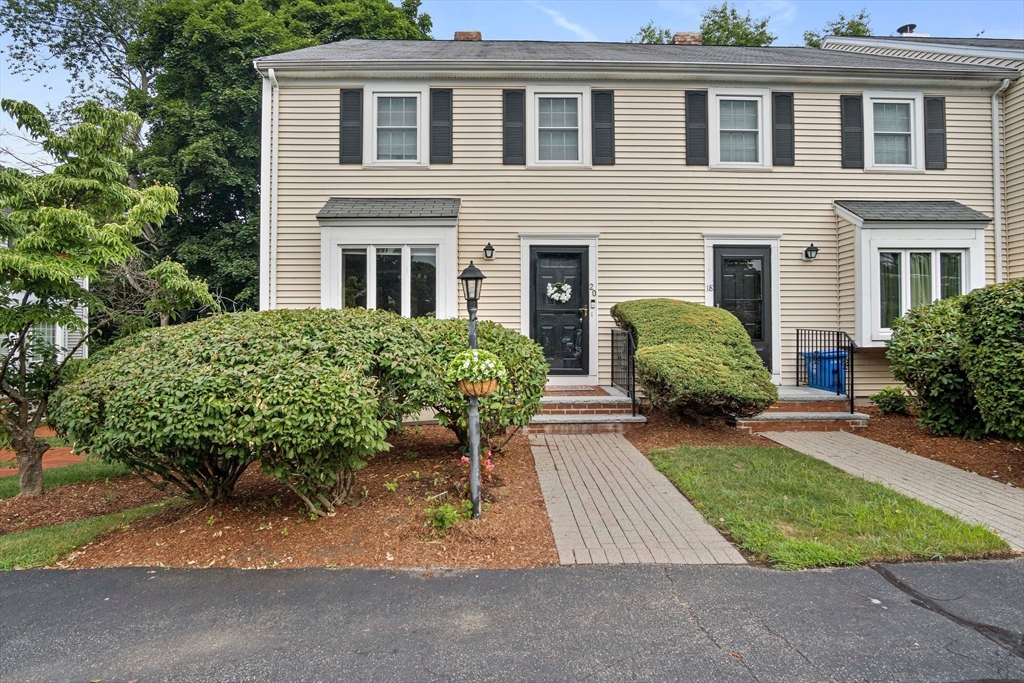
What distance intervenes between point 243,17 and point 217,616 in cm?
1745

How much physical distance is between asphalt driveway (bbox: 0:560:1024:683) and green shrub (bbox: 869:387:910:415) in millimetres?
5239

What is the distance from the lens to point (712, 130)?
881 centimetres

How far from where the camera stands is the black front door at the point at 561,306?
859 centimetres

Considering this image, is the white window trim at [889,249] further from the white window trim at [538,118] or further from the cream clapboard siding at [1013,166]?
the white window trim at [538,118]

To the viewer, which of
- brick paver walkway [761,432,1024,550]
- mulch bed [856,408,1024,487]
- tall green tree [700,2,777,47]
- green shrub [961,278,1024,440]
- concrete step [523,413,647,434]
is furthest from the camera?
tall green tree [700,2,777,47]

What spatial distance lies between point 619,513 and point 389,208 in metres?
6.00

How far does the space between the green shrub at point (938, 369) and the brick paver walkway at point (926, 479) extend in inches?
35.8

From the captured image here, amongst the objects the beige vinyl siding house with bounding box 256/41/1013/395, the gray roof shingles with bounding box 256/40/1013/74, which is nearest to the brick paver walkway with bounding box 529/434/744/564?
the beige vinyl siding house with bounding box 256/41/1013/395

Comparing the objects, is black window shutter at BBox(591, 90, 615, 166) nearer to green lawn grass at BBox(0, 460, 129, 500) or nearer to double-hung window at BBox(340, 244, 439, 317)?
double-hung window at BBox(340, 244, 439, 317)

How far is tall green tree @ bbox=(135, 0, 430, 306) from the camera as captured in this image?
14.6 meters

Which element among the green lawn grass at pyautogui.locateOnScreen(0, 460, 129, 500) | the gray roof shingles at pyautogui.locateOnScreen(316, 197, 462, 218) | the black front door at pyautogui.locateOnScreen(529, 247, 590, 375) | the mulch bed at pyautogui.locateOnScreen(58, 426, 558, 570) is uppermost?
the gray roof shingles at pyautogui.locateOnScreen(316, 197, 462, 218)

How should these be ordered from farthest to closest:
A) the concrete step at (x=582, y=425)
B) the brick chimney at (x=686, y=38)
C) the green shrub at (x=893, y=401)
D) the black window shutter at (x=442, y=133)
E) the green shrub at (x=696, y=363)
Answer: the brick chimney at (x=686, y=38)
the black window shutter at (x=442, y=133)
the green shrub at (x=893, y=401)
the concrete step at (x=582, y=425)
the green shrub at (x=696, y=363)

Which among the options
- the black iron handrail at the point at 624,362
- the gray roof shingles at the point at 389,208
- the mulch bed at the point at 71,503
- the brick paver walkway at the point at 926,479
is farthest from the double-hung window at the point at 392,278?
the brick paver walkway at the point at 926,479

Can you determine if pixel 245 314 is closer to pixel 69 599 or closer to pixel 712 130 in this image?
pixel 69 599
